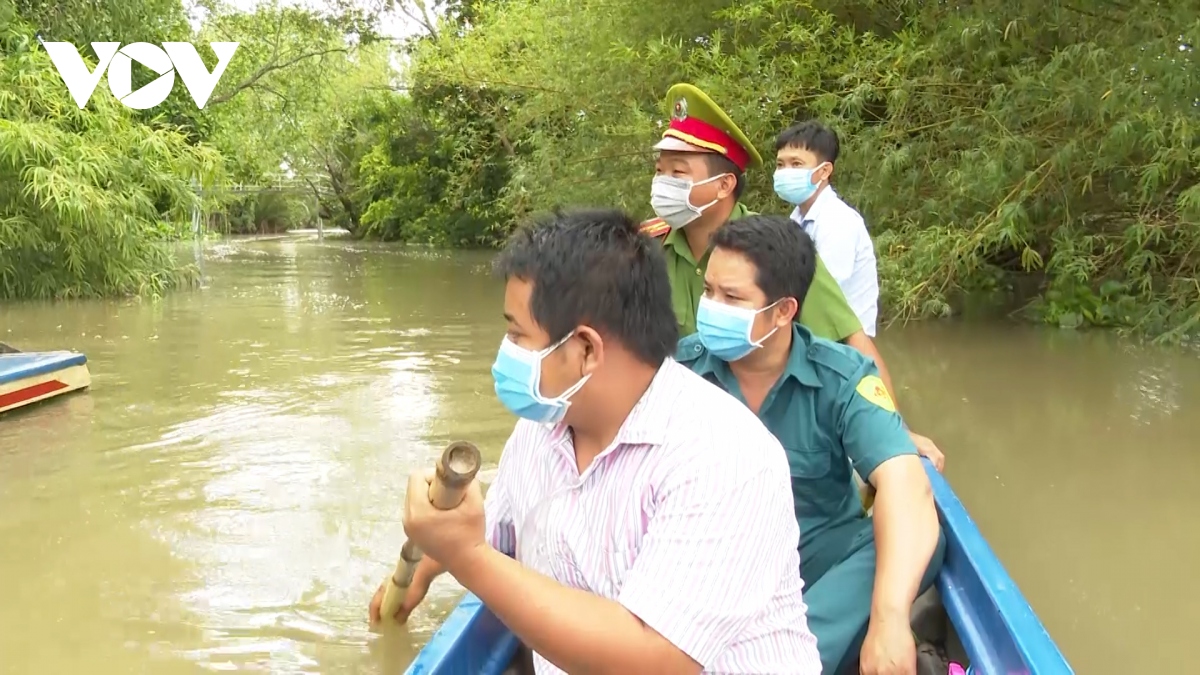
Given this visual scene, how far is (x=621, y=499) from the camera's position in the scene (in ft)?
4.28

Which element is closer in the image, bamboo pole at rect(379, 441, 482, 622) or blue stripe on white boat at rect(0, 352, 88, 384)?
bamboo pole at rect(379, 441, 482, 622)

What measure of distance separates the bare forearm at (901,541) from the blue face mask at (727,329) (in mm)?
410

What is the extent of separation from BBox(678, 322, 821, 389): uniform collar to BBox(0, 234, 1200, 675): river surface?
81cm

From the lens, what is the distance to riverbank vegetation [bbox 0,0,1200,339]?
691 centimetres

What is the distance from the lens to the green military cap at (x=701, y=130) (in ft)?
9.33

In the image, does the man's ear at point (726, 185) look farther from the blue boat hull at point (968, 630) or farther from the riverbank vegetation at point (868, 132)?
the riverbank vegetation at point (868, 132)

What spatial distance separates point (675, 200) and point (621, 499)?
5.52 ft

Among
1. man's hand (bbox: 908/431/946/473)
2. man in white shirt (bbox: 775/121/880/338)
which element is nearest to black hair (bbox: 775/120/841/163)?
man in white shirt (bbox: 775/121/880/338)

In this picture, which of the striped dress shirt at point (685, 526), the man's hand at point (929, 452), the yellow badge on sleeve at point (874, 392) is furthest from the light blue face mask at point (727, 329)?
the striped dress shirt at point (685, 526)

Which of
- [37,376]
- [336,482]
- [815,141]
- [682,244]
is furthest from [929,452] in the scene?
[37,376]

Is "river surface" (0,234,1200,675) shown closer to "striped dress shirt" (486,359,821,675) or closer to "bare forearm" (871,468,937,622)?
"striped dress shirt" (486,359,821,675)

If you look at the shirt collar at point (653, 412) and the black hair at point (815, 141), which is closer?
the shirt collar at point (653, 412)

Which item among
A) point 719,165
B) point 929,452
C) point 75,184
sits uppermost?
point 719,165

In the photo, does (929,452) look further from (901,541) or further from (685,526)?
(685,526)
